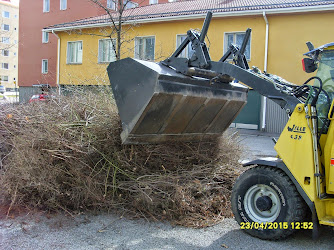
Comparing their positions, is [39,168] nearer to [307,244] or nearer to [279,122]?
[307,244]

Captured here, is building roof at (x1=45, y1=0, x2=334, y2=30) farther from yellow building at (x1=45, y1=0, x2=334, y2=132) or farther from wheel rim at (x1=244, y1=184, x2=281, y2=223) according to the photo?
wheel rim at (x1=244, y1=184, x2=281, y2=223)

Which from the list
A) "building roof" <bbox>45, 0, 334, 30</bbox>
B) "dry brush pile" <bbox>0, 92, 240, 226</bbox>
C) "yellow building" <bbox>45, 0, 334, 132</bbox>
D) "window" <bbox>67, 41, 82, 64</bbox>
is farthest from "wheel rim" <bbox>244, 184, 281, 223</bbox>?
"window" <bbox>67, 41, 82, 64</bbox>

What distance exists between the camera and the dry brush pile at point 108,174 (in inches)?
191

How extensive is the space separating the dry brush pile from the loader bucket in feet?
1.13

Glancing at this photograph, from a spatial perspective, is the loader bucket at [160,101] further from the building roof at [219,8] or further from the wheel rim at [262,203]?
the building roof at [219,8]

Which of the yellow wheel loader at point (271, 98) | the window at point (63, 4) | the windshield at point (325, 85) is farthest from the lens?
the window at point (63, 4)

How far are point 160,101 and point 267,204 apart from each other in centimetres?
185

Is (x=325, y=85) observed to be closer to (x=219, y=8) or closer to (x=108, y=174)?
(x=108, y=174)

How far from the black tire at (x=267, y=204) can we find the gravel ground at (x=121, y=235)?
0.16 m

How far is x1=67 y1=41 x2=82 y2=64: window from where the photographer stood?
23406 mm

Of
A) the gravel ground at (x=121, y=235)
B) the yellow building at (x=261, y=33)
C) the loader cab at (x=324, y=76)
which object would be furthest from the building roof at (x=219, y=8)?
the loader cab at (x=324, y=76)

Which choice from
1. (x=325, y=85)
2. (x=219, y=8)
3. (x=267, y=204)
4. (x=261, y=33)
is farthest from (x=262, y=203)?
(x=219, y=8)

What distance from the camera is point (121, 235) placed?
4246 mm

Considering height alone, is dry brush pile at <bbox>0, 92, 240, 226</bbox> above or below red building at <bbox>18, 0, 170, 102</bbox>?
below
